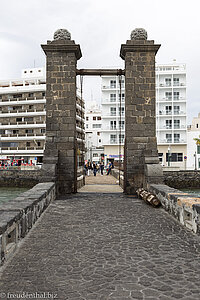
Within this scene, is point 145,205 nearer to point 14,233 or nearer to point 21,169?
point 14,233

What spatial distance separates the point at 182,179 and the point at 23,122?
1036 inches

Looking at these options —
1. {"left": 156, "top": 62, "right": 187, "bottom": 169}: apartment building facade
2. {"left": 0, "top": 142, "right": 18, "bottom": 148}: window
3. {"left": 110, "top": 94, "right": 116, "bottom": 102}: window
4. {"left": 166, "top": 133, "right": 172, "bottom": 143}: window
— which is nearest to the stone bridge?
{"left": 110, "top": 94, "right": 116, "bottom": 102}: window

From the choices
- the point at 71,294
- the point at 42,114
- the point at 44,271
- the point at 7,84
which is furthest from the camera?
the point at 7,84

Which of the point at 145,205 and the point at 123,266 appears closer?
the point at 123,266

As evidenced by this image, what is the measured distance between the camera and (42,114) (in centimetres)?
4341

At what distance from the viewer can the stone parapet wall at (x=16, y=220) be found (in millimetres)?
3827

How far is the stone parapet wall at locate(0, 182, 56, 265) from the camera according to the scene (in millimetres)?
3827

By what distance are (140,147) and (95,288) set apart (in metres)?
7.55

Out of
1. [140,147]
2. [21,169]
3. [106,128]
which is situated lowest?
[21,169]

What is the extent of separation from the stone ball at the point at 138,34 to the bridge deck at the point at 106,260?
22.8 ft

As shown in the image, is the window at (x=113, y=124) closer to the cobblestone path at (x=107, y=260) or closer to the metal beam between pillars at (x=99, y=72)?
the metal beam between pillars at (x=99, y=72)

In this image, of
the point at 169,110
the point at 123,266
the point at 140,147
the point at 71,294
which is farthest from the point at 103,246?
the point at 169,110

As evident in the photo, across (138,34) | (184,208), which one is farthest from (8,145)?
(184,208)

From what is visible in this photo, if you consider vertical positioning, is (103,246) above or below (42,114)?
below
